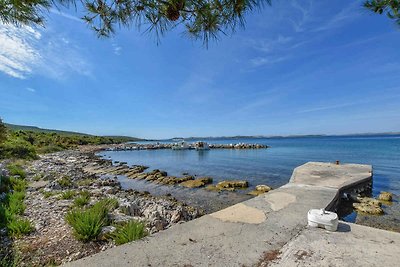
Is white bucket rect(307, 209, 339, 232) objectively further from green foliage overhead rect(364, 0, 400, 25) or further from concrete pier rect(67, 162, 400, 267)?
green foliage overhead rect(364, 0, 400, 25)

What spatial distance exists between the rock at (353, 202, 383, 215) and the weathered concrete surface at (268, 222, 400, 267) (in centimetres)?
464

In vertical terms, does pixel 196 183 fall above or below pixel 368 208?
below

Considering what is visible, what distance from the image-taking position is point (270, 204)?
555cm

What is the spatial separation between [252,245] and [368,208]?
663 cm

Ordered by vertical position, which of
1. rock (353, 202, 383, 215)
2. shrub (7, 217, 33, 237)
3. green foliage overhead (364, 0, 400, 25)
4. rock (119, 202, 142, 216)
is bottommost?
rock (353, 202, 383, 215)

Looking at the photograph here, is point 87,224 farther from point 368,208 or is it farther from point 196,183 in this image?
point 196,183

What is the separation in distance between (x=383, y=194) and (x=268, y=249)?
929 cm

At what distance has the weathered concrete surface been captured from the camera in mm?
2896

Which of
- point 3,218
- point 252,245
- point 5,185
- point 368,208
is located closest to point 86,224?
point 3,218

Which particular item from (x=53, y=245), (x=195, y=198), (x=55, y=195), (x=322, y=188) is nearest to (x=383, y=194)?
(x=322, y=188)

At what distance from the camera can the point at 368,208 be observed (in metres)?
7.64

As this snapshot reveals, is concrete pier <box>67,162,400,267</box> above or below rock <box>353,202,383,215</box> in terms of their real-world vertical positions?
above

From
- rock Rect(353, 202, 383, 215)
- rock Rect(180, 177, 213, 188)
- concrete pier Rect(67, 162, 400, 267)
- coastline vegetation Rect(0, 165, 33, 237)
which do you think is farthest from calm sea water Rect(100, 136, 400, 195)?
concrete pier Rect(67, 162, 400, 267)

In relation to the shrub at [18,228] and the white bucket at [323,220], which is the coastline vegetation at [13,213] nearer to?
the shrub at [18,228]
